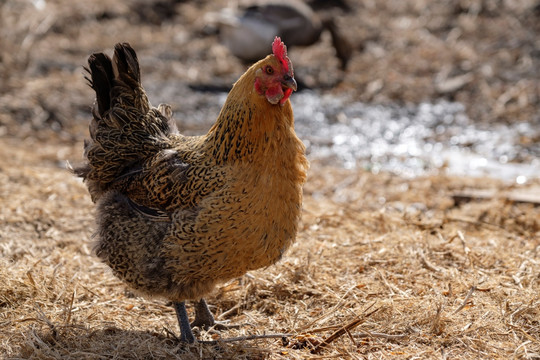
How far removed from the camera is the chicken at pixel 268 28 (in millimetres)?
10727

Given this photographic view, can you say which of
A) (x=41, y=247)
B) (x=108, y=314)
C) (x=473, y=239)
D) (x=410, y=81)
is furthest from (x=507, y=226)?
(x=410, y=81)

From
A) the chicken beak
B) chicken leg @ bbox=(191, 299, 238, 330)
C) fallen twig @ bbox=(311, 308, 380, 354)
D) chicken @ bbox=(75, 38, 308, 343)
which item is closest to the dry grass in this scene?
fallen twig @ bbox=(311, 308, 380, 354)

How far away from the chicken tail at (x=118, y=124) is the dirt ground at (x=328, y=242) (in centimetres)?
43

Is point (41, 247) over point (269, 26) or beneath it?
beneath

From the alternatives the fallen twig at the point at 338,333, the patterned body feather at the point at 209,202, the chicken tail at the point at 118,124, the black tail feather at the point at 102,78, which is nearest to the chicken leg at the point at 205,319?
the patterned body feather at the point at 209,202

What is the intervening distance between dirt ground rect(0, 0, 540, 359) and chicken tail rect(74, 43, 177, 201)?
43 centimetres

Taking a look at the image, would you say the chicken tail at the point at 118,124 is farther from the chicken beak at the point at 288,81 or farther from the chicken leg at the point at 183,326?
the chicken beak at the point at 288,81

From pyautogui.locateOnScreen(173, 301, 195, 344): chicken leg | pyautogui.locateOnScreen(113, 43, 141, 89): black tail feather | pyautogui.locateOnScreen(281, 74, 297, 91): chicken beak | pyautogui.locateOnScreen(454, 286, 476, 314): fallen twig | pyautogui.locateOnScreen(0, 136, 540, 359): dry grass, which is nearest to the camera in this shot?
pyautogui.locateOnScreen(281, 74, 297, 91): chicken beak

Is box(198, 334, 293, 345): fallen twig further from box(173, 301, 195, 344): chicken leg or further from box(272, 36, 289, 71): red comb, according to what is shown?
box(272, 36, 289, 71): red comb

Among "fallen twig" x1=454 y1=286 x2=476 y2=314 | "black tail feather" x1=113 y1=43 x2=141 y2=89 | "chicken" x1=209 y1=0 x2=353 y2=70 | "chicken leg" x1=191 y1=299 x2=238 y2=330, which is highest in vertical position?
"chicken" x1=209 y1=0 x2=353 y2=70

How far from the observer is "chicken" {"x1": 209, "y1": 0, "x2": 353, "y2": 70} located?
35.2ft

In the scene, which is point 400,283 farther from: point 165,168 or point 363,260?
point 165,168

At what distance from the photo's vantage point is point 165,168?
4.06 m

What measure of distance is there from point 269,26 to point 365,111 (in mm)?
2332
